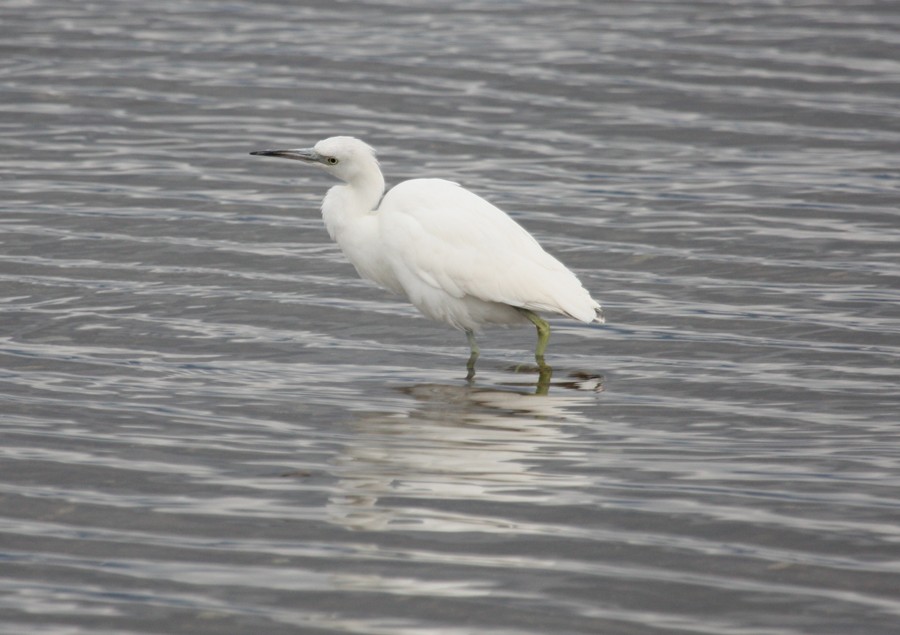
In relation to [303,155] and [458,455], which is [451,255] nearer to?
[303,155]

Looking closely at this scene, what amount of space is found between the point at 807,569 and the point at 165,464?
274cm

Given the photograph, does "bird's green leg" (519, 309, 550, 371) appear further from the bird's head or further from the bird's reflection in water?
the bird's head

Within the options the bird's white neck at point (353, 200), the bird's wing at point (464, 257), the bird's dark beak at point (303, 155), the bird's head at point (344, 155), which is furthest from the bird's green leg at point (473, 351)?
the bird's dark beak at point (303, 155)

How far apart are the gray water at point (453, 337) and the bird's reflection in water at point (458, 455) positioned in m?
0.02

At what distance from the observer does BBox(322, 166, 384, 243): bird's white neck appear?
8.40 m

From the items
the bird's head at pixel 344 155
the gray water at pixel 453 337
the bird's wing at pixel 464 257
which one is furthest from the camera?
the bird's head at pixel 344 155

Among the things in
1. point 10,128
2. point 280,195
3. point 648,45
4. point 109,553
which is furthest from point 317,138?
point 109,553

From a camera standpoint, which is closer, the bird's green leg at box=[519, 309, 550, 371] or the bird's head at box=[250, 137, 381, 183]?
the bird's green leg at box=[519, 309, 550, 371]

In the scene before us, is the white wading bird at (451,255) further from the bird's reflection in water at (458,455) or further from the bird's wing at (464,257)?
the bird's reflection in water at (458,455)

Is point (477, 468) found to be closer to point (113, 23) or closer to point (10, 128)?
point (10, 128)

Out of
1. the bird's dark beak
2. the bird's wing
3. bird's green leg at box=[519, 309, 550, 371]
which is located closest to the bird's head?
the bird's dark beak

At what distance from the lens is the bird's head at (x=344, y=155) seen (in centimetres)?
832

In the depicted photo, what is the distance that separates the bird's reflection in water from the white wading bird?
0.50 m

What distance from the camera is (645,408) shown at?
7.21 metres
